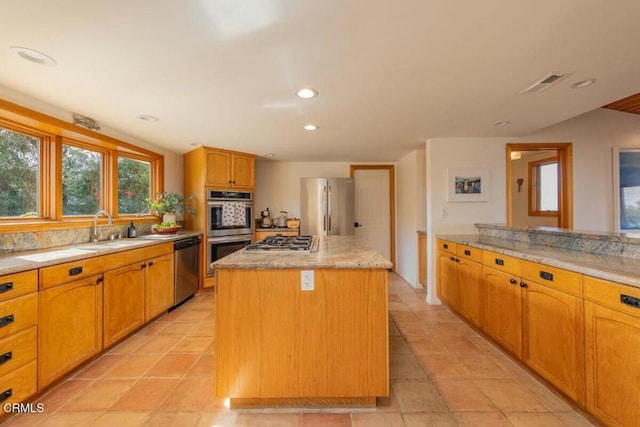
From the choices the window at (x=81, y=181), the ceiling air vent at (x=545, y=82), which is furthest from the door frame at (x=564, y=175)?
the window at (x=81, y=181)

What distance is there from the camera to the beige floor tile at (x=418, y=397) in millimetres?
1525

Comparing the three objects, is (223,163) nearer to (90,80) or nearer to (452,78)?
(90,80)

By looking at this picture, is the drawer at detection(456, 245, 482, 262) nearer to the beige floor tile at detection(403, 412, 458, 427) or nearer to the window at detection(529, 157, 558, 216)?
the beige floor tile at detection(403, 412, 458, 427)

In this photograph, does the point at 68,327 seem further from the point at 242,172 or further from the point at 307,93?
the point at 242,172

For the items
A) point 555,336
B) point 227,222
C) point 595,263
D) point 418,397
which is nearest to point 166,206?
point 227,222

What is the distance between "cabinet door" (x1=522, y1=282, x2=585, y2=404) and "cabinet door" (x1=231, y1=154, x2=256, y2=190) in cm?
351

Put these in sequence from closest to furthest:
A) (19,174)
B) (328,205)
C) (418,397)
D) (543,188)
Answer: (418,397), (19,174), (328,205), (543,188)

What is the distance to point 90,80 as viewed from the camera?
5.80 feet

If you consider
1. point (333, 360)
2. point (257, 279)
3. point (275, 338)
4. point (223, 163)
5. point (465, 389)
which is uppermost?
point (223, 163)

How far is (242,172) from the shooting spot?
3967mm

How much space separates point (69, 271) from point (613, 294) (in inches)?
123

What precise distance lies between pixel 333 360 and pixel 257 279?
0.64m

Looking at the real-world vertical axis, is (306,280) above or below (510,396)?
above

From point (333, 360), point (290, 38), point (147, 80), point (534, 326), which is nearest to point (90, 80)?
point (147, 80)
